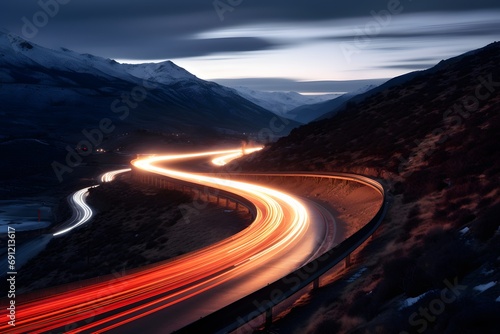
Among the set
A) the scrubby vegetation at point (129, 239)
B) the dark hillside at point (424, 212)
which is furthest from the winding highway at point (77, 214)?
the dark hillside at point (424, 212)

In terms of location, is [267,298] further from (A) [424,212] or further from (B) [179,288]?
(A) [424,212]

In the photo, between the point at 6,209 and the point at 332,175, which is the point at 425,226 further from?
the point at 6,209

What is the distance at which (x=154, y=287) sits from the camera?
53.8 ft

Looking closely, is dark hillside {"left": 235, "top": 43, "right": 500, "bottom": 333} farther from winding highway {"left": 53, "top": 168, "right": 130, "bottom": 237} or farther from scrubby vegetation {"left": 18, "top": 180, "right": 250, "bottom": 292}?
winding highway {"left": 53, "top": 168, "right": 130, "bottom": 237}

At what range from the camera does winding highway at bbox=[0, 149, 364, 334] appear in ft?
42.5

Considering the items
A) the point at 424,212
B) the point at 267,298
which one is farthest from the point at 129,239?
the point at 267,298

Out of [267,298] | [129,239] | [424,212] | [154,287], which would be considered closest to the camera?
[267,298]

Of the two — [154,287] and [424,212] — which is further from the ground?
[424,212]

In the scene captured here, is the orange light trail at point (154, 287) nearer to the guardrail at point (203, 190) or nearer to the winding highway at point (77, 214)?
the guardrail at point (203, 190)

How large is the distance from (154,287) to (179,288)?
733mm

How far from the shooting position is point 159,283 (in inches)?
665

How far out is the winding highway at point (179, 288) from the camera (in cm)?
1295

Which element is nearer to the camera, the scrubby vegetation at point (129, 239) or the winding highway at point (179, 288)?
A: the winding highway at point (179, 288)

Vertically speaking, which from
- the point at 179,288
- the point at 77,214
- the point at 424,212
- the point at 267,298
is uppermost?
the point at 267,298
